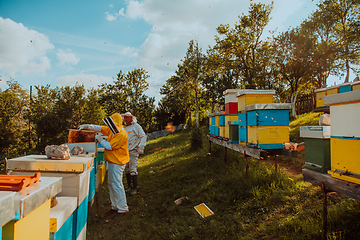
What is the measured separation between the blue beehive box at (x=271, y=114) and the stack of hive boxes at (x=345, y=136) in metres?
1.45

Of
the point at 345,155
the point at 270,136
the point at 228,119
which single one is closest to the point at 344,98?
the point at 345,155

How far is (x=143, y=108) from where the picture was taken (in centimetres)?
2025

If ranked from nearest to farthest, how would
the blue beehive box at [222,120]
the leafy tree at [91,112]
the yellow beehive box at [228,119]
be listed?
the yellow beehive box at [228,119]
the blue beehive box at [222,120]
the leafy tree at [91,112]

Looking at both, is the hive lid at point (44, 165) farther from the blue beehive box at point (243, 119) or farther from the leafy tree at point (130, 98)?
the leafy tree at point (130, 98)

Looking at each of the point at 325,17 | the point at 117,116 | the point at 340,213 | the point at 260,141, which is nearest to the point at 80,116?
the point at 117,116

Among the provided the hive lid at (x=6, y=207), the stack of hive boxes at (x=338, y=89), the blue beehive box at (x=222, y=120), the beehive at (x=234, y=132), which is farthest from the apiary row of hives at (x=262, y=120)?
the hive lid at (x=6, y=207)

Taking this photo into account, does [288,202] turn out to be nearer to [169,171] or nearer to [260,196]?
[260,196]

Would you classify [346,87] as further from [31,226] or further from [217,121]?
[31,226]

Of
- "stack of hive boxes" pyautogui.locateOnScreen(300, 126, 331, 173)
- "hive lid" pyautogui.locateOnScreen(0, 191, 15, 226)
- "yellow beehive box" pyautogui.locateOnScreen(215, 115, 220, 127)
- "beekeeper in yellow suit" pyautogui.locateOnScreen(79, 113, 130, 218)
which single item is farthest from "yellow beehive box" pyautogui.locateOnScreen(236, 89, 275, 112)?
"hive lid" pyautogui.locateOnScreen(0, 191, 15, 226)

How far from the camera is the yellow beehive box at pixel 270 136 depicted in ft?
11.9

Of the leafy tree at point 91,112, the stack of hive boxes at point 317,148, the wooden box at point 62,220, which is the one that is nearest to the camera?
the wooden box at point 62,220

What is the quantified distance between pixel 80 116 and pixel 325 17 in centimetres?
1926

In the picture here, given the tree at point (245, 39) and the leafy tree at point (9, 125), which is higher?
the tree at point (245, 39)

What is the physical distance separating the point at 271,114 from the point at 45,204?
3521 millimetres
